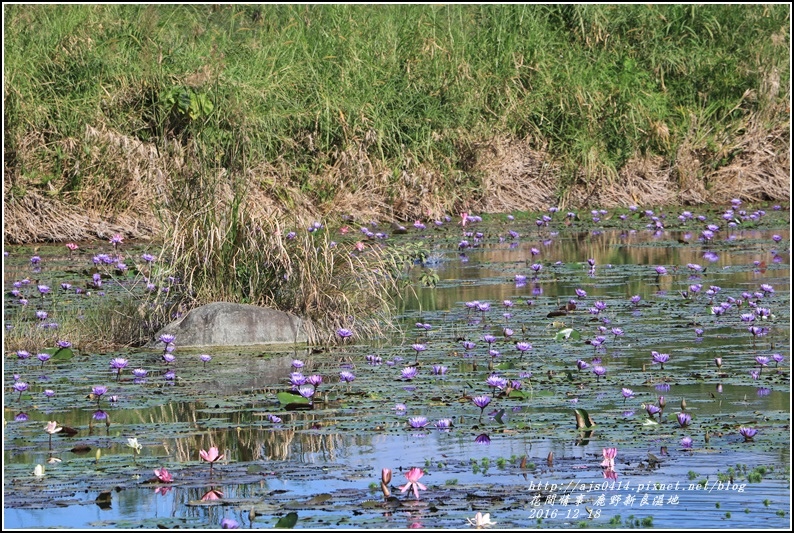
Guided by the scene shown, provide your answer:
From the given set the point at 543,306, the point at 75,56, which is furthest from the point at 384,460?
the point at 75,56

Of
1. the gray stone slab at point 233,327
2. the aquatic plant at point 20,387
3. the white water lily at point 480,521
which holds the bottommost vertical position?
the white water lily at point 480,521

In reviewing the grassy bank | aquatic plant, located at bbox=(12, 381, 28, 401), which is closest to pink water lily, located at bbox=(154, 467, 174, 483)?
aquatic plant, located at bbox=(12, 381, 28, 401)

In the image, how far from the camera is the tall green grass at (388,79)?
14883 mm

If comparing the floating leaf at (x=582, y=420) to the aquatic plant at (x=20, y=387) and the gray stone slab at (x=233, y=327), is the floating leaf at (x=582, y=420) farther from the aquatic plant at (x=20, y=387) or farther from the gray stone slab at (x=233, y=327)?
the gray stone slab at (x=233, y=327)

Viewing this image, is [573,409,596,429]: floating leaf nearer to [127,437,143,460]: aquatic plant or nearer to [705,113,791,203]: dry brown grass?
[127,437,143,460]: aquatic plant

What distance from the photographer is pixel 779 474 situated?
17.2ft

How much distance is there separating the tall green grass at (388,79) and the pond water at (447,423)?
471 cm

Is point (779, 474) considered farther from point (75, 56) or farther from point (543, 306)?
point (75, 56)

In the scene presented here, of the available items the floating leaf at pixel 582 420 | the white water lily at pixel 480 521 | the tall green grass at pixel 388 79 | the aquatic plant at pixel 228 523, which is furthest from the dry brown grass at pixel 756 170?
the aquatic plant at pixel 228 523

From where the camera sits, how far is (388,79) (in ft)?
53.7

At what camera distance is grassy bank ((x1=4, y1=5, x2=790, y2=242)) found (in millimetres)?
14391

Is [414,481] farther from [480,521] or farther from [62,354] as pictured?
[62,354]

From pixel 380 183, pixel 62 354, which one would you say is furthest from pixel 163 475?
pixel 380 183

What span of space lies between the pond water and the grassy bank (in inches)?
162
